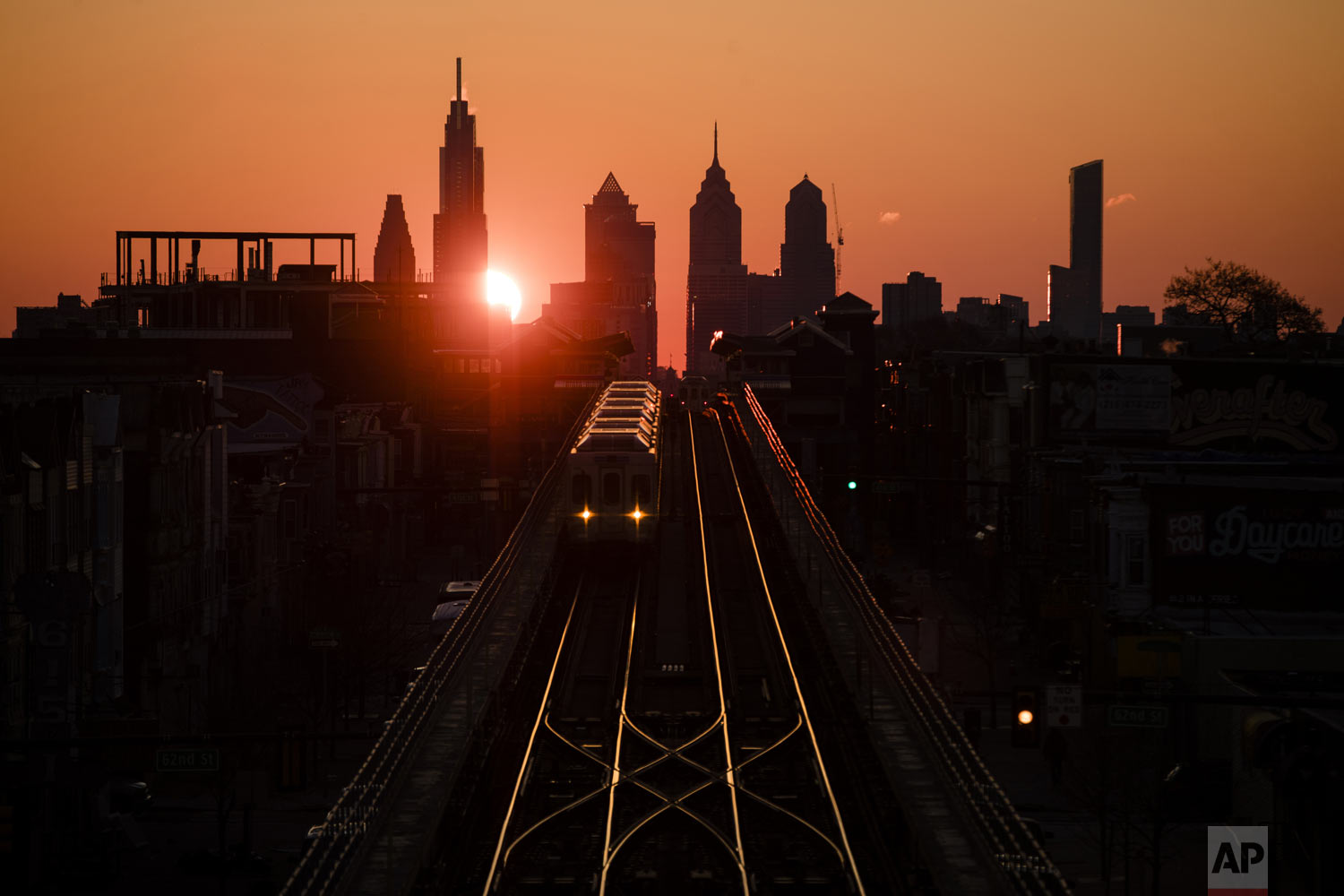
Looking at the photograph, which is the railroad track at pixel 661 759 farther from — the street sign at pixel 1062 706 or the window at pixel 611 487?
the street sign at pixel 1062 706

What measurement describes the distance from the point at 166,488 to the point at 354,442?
33758 millimetres

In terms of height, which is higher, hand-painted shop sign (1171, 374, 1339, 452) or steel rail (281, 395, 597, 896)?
hand-painted shop sign (1171, 374, 1339, 452)

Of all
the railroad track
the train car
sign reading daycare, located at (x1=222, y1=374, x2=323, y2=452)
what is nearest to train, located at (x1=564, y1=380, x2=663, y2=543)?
the railroad track

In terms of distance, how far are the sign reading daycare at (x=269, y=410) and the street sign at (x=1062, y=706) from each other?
5219 centimetres

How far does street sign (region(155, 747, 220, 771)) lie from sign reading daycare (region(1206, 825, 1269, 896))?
66.1 ft

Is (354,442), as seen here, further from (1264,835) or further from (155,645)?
(1264,835)

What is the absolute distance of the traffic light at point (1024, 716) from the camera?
89.5ft

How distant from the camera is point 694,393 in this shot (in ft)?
319

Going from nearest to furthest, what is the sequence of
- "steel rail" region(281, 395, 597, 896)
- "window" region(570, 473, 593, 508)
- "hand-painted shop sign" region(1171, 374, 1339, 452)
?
"steel rail" region(281, 395, 597, 896) → "window" region(570, 473, 593, 508) → "hand-painted shop sign" region(1171, 374, 1339, 452)

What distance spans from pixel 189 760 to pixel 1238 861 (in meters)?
22.3

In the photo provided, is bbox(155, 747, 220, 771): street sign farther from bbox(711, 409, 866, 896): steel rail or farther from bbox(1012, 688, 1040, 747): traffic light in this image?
bbox(1012, 688, 1040, 747): traffic light

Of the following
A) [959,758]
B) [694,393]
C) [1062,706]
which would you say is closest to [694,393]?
[694,393]

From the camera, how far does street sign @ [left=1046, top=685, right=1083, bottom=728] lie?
1133 inches

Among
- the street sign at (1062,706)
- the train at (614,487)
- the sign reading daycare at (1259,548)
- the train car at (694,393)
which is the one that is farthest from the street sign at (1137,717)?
the train car at (694,393)
